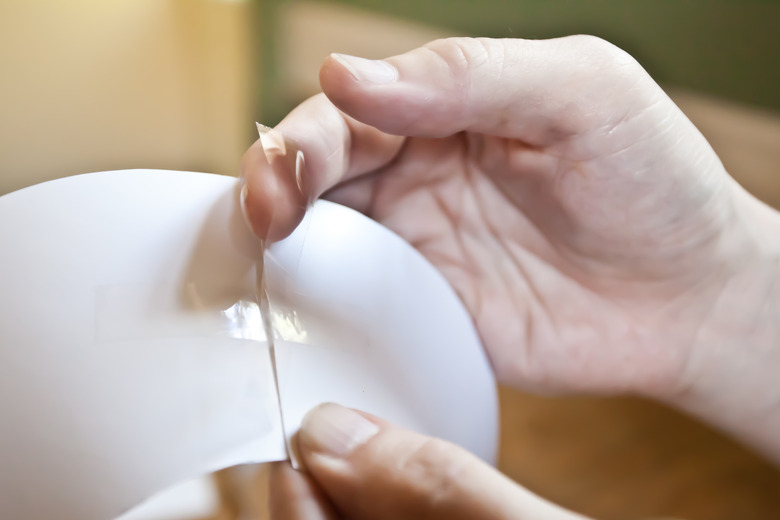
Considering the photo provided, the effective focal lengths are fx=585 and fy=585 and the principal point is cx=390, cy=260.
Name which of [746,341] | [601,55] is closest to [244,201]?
[601,55]

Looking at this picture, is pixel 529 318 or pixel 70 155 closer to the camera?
pixel 70 155

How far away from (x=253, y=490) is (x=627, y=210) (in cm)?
19

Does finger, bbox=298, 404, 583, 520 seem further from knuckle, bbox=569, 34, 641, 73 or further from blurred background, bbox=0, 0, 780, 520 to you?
knuckle, bbox=569, 34, 641, 73

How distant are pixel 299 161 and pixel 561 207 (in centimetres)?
12

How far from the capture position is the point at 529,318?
0.32 metres

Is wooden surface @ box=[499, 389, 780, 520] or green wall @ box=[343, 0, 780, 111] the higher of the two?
green wall @ box=[343, 0, 780, 111]

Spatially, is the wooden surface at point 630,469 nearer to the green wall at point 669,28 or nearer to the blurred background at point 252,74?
the blurred background at point 252,74

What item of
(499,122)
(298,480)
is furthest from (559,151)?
(298,480)

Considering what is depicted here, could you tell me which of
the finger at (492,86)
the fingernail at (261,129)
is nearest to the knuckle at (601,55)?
the finger at (492,86)

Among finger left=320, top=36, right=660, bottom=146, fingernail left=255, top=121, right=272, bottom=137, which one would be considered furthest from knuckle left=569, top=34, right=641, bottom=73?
fingernail left=255, top=121, right=272, bottom=137

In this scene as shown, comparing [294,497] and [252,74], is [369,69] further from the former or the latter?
[294,497]

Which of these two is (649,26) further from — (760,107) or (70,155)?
(70,155)

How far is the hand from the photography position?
21cm

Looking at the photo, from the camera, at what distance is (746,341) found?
30 centimetres
